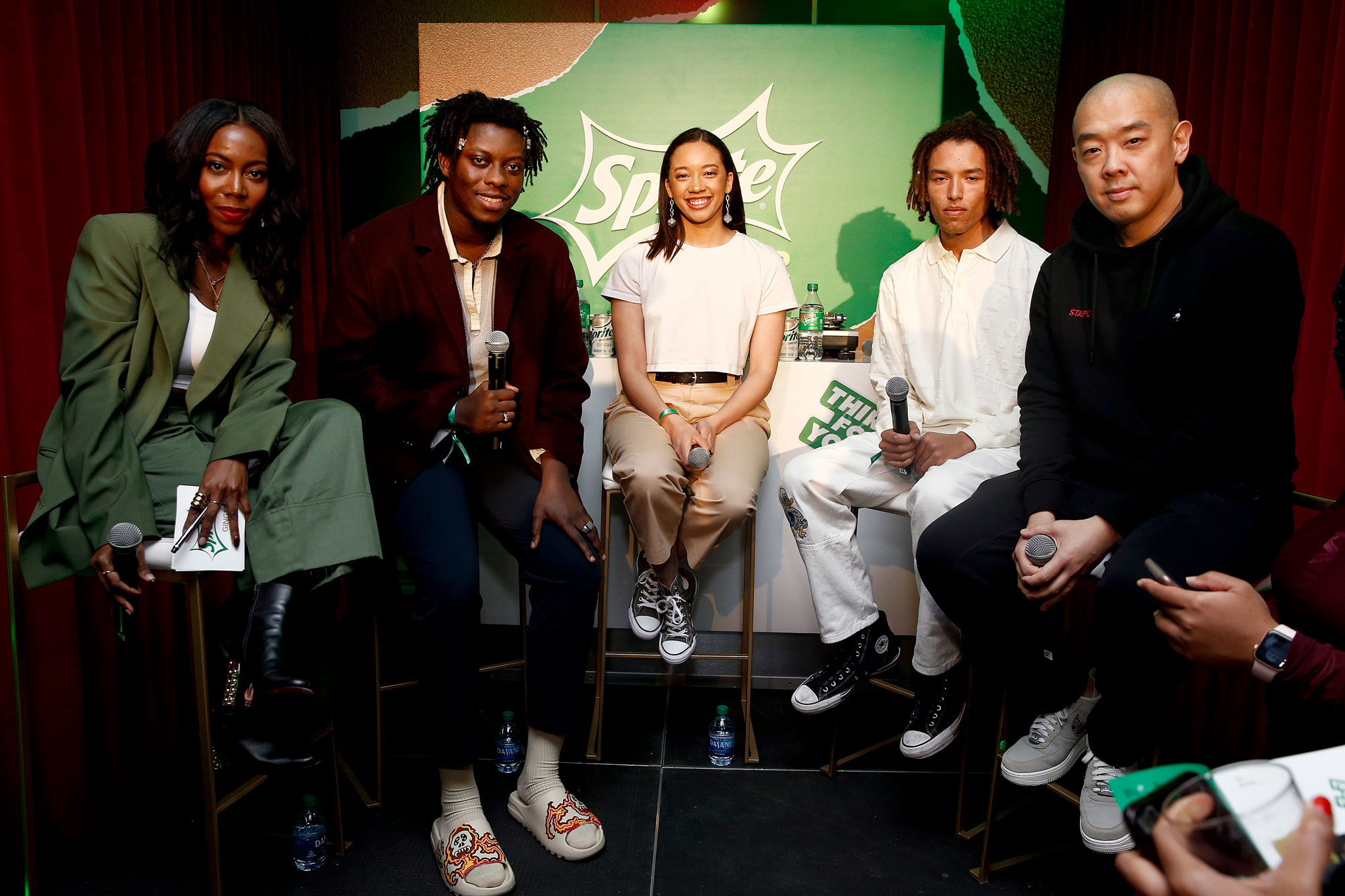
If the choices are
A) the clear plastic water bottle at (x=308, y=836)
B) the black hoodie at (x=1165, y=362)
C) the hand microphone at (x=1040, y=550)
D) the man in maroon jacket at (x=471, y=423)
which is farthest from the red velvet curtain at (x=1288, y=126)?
the clear plastic water bottle at (x=308, y=836)

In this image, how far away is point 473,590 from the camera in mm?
1867

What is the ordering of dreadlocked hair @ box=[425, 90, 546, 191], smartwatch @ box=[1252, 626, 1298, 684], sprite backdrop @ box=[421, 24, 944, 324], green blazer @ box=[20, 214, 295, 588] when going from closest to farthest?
smartwatch @ box=[1252, 626, 1298, 684] → green blazer @ box=[20, 214, 295, 588] → dreadlocked hair @ box=[425, 90, 546, 191] → sprite backdrop @ box=[421, 24, 944, 324]

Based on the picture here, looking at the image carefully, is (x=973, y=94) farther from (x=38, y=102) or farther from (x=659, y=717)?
(x=38, y=102)

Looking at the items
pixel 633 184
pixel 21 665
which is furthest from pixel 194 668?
pixel 633 184

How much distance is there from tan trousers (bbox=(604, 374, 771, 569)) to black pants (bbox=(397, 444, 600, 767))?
32 centimetres

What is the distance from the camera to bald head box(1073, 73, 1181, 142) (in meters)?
1.70

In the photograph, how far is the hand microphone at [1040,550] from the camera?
1.65 meters

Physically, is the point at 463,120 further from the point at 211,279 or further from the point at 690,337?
the point at 690,337

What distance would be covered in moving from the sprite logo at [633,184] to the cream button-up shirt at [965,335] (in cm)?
169

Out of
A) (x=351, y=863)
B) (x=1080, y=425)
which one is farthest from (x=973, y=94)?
(x=351, y=863)

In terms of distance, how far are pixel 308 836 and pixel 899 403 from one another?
167 cm

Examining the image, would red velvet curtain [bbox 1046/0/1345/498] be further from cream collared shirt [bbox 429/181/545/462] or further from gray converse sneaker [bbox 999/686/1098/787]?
cream collared shirt [bbox 429/181/545/462]

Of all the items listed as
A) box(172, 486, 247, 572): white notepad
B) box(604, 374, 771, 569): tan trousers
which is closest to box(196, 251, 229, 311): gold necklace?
box(172, 486, 247, 572): white notepad

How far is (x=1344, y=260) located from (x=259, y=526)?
2386 mm
